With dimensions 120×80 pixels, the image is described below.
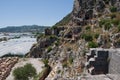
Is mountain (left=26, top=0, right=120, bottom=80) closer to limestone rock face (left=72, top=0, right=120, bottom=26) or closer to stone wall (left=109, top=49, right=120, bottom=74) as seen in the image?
limestone rock face (left=72, top=0, right=120, bottom=26)

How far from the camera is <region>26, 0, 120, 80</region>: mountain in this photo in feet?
76.8

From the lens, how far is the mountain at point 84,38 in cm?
2342

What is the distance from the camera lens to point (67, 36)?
149ft

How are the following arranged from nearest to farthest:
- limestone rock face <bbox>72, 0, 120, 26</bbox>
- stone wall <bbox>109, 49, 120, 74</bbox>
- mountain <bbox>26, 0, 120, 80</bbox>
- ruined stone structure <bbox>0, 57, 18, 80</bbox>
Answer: stone wall <bbox>109, 49, 120, 74</bbox>
mountain <bbox>26, 0, 120, 80</bbox>
limestone rock face <bbox>72, 0, 120, 26</bbox>
ruined stone structure <bbox>0, 57, 18, 80</bbox>

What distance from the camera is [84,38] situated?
96.5 ft

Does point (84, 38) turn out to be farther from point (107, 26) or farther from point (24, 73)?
point (24, 73)

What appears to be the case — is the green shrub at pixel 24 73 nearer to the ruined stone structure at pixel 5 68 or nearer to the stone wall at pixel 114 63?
the ruined stone structure at pixel 5 68

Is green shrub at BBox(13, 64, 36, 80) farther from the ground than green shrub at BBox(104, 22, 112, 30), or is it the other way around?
green shrub at BBox(104, 22, 112, 30)

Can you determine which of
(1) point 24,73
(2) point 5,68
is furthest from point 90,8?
(2) point 5,68

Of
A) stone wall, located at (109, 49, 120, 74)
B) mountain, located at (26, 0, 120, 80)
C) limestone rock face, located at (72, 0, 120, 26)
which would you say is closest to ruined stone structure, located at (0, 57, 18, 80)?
mountain, located at (26, 0, 120, 80)

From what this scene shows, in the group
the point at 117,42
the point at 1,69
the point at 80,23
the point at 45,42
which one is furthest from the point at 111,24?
the point at 45,42

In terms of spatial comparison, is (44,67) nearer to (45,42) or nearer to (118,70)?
(45,42)

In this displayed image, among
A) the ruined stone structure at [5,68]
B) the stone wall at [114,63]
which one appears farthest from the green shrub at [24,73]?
the stone wall at [114,63]

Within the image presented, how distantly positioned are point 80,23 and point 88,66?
26.9 metres
